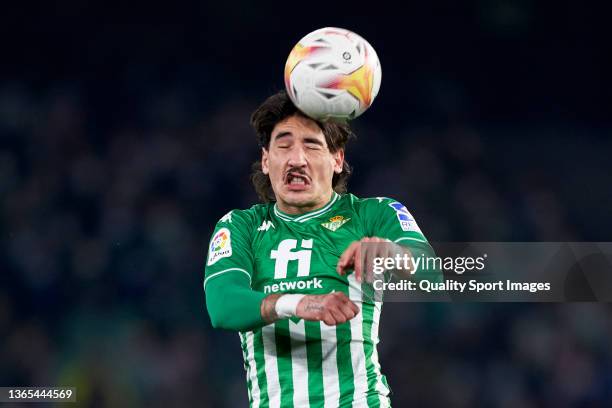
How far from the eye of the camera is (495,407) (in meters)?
7.38

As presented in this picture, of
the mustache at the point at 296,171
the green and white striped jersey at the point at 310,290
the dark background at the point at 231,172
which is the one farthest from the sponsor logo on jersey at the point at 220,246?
A: the dark background at the point at 231,172

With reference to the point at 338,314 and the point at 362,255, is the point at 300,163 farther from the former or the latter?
the point at 338,314

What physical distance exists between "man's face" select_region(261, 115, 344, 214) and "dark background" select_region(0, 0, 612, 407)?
3.69m

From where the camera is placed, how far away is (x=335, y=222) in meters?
3.96

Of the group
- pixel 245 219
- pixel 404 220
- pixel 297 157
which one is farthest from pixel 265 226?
pixel 404 220

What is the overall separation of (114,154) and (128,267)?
1.11 metres

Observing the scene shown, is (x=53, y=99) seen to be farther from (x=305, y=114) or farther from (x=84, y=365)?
(x=305, y=114)

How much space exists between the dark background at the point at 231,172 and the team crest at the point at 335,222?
362 cm

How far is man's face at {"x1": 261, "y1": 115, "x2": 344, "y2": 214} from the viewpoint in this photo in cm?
394

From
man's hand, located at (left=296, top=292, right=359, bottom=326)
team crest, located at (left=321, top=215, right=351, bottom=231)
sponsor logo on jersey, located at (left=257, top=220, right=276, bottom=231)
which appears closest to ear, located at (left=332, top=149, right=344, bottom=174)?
team crest, located at (left=321, top=215, right=351, bottom=231)

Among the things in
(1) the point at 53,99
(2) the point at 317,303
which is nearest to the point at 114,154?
(1) the point at 53,99

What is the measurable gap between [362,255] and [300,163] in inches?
31.3

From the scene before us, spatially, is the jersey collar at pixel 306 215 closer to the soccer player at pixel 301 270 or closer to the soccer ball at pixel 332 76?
the soccer player at pixel 301 270

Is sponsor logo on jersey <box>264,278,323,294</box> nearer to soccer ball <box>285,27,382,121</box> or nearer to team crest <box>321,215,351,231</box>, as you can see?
team crest <box>321,215,351,231</box>
